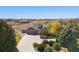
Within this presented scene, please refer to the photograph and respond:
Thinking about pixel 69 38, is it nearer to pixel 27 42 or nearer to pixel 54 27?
pixel 54 27

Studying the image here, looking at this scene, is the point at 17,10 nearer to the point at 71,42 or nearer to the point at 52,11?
the point at 52,11

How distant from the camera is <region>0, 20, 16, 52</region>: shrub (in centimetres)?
364

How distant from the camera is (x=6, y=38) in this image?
12.0 ft

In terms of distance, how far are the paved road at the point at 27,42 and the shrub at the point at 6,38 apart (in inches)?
2.6

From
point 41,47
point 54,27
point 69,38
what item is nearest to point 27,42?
point 41,47

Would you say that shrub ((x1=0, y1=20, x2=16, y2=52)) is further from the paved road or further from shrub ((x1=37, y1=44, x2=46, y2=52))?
shrub ((x1=37, y1=44, x2=46, y2=52))

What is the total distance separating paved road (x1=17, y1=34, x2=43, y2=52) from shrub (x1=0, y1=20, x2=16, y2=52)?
0.07 metres

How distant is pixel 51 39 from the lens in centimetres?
369

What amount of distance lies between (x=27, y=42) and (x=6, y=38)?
7.9 inches

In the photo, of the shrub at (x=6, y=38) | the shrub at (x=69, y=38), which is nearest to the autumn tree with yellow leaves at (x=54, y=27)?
the shrub at (x=69, y=38)
